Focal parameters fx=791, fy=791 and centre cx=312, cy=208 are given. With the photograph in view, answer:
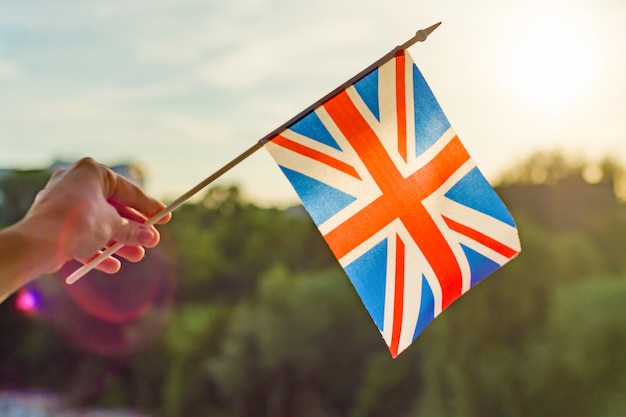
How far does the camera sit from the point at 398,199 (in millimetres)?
1326

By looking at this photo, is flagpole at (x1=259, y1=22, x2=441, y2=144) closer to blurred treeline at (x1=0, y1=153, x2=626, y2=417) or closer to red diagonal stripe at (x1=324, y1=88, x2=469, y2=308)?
red diagonal stripe at (x1=324, y1=88, x2=469, y2=308)

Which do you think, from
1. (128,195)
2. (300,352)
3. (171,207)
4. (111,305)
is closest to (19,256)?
(128,195)

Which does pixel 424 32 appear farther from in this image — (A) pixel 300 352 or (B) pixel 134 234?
(A) pixel 300 352

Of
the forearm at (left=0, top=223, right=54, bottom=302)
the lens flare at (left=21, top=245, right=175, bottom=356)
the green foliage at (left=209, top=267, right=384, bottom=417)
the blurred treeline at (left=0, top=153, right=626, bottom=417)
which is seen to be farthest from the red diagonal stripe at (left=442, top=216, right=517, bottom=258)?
the lens flare at (left=21, top=245, right=175, bottom=356)

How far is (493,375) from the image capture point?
1007 centimetres

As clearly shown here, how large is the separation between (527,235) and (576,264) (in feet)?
2.37

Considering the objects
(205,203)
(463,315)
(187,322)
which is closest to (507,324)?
(463,315)

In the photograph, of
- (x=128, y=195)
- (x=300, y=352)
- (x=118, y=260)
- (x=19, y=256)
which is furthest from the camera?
(x=300, y=352)

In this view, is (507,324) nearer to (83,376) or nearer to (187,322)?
(187,322)

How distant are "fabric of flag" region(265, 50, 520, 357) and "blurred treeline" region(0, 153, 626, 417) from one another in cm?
792

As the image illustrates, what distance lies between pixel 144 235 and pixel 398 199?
0.55m

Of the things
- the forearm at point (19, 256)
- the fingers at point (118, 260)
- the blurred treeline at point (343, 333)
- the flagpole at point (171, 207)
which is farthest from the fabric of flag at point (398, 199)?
the blurred treeline at point (343, 333)

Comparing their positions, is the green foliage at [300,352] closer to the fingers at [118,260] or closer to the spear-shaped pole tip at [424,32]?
the spear-shaped pole tip at [424,32]

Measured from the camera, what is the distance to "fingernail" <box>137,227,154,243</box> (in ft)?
2.91
